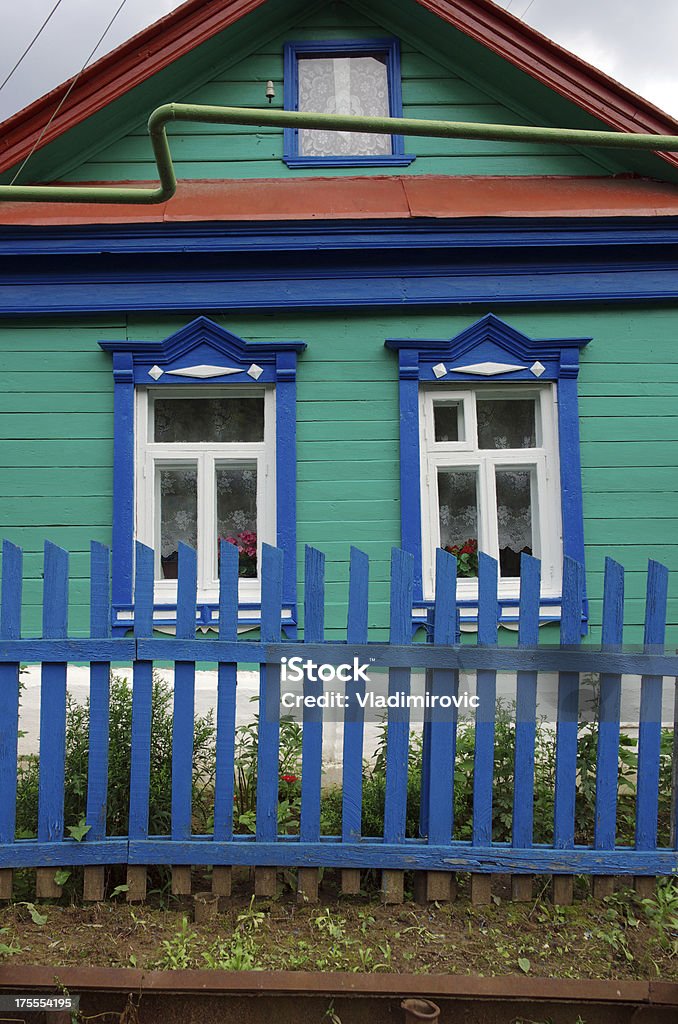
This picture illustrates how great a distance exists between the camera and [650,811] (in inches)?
118

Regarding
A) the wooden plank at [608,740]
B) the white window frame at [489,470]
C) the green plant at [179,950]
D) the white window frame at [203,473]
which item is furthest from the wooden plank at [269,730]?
the white window frame at [489,470]

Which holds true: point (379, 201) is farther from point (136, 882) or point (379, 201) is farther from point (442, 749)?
point (136, 882)

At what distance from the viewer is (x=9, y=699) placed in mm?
2943

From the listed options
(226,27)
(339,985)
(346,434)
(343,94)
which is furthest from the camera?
(343,94)

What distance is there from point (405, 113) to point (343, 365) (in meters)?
2.24

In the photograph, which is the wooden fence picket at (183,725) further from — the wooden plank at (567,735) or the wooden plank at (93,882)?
the wooden plank at (567,735)

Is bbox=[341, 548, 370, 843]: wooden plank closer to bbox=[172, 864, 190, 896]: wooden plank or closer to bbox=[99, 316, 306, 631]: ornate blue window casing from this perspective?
bbox=[172, 864, 190, 896]: wooden plank

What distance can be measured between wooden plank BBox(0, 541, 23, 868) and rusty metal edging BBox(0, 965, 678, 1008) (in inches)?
28.7

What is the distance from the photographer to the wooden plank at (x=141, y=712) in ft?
→ 9.62

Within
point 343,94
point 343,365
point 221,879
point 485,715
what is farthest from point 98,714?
point 343,94

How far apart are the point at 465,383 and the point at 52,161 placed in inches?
140

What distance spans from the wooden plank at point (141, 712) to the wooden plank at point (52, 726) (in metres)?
0.27

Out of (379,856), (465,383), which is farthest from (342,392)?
(379,856)

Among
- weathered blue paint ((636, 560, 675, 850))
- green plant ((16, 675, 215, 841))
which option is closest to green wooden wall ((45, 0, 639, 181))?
weathered blue paint ((636, 560, 675, 850))
